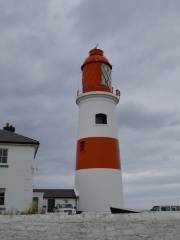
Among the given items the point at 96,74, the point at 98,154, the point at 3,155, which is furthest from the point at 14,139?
the point at 96,74

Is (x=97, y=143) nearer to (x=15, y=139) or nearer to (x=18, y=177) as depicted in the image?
(x=15, y=139)

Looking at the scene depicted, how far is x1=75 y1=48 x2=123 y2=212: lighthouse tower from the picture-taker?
22.8m

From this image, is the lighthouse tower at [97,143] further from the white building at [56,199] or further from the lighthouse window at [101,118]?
the white building at [56,199]

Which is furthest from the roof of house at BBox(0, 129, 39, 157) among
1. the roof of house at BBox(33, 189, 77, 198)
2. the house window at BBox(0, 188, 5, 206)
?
the roof of house at BBox(33, 189, 77, 198)

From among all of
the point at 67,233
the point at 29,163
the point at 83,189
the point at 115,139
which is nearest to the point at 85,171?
the point at 83,189

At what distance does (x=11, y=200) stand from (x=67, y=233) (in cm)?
857

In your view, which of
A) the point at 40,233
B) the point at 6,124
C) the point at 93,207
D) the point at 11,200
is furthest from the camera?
the point at 6,124

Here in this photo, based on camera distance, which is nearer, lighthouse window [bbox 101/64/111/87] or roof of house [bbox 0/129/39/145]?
roof of house [bbox 0/129/39/145]

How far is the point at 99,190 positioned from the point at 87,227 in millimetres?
11374

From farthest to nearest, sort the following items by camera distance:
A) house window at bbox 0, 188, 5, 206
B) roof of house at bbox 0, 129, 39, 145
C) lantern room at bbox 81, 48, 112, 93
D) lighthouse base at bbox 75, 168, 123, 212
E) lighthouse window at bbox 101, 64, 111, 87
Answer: lighthouse window at bbox 101, 64, 111, 87 < lantern room at bbox 81, 48, 112, 93 < lighthouse base at bbox 75, 168, 123, 212 < roof of house at bbox 0, 129, 39, 145 < house window at bbox 0, 188, 5, 206

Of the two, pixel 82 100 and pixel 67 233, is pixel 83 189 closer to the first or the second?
pixel 82 100

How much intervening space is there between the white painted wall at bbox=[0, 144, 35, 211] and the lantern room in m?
7.06

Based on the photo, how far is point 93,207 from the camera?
22.7 meters

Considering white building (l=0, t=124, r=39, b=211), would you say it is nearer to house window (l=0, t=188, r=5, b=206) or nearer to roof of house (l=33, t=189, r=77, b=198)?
house window (l=0, t=188, r=5, b=206)
